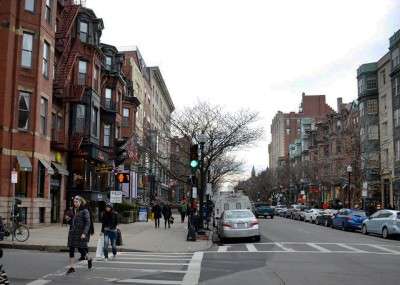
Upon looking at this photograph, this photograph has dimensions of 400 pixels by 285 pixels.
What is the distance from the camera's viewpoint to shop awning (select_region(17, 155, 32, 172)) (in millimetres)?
29078

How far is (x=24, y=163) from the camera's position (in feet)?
96.3

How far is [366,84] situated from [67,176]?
36.2 m

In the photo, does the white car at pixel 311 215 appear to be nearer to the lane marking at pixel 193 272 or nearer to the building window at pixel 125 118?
the building window at pixel 125 118

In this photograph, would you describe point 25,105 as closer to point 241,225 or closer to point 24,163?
point 24,163

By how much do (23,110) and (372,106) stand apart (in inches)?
1633

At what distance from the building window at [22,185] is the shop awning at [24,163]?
62 cm

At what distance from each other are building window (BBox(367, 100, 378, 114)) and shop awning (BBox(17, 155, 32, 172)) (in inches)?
1629

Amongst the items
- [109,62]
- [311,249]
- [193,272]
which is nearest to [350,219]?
[311,249]

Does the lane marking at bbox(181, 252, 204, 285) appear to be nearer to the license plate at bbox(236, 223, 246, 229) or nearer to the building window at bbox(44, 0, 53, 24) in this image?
the license plate at bbox(236, 223, 246, 229)

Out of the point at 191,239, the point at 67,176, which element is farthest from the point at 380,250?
the point at 67,176

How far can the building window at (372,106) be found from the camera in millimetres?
60750

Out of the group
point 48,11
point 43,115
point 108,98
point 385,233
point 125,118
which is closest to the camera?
point 385,233

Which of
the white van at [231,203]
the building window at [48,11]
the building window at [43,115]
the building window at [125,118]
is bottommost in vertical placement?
the white van at [231,203]

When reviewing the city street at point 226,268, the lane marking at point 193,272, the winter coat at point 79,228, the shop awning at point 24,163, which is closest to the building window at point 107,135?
the shop awning at point 24,163
